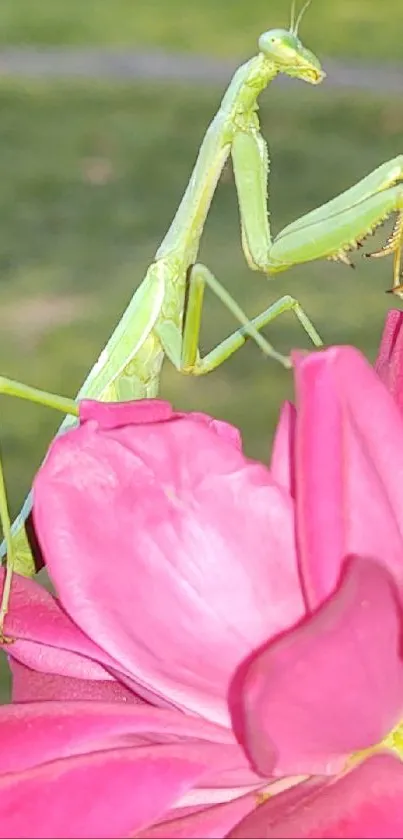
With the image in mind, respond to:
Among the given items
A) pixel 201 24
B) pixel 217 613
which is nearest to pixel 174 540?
pixel 217 613

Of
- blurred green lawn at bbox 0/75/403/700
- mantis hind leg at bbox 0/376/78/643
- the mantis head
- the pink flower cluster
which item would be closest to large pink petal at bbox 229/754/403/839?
the pink flower cluster

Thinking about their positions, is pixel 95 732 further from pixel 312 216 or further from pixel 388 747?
pixel 312 216

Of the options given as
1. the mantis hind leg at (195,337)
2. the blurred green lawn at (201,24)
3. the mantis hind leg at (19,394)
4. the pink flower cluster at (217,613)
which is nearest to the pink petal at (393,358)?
the pink flower cluster at (217,613)

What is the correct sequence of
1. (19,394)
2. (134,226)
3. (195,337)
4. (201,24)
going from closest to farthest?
(19,394) → (195,337) → (134,226) → (201,24)

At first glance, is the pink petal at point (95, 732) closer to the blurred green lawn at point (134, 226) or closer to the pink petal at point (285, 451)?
the pink petal at point (285, 451)

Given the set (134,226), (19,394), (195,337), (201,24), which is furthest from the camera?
(201,24)

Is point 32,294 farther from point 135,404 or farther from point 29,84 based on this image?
point 135,404
